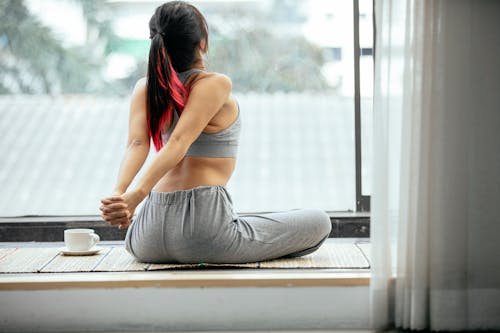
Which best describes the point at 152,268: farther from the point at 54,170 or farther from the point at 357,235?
the point at 54,170

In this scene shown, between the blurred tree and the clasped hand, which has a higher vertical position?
the blurred tree

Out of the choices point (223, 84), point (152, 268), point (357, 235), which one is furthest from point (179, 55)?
point (357, 235)

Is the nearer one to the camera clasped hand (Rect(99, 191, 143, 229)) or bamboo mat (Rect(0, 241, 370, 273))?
clasped hand (Rect(99, 191, 143, 229))

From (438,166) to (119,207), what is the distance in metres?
0.90

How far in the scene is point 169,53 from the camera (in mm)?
2602

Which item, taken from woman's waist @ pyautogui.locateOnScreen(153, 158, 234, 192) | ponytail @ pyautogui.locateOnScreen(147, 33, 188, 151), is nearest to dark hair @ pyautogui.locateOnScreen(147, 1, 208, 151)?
ponytail @ pyautogui.locateOnScreen(147, 33, 188, 151)

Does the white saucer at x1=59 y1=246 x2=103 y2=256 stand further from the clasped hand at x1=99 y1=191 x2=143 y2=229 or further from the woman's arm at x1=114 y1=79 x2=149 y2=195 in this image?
the clasped hand at x1=99 y1=191 x2=143 y2=229

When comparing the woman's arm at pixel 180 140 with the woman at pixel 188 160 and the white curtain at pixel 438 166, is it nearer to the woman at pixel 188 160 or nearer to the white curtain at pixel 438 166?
the woman at pixel 188 160

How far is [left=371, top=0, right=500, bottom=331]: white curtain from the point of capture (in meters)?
2.28

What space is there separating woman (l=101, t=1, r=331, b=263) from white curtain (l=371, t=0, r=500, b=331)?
0.49 metres

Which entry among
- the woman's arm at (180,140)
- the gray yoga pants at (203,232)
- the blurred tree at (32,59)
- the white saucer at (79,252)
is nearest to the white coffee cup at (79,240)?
the white saucer at (79,252)

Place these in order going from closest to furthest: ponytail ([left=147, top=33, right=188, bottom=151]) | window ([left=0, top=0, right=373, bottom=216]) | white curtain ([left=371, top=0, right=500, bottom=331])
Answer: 1. white curtain ([left=371, top=0, right=500, bottom=331])
2. ponytail ([left=147, top=33, right=188, bottom=151])
3. window ([left=0, top=0, right=373, bottom=216])

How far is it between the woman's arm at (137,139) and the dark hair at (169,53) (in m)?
0.03

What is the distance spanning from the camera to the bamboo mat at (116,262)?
8.45 ft
